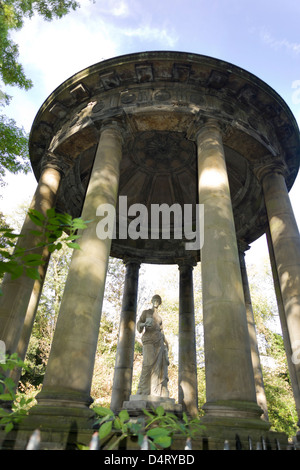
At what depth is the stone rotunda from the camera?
806 cm

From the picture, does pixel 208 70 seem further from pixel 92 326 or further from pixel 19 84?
pixel 92 326

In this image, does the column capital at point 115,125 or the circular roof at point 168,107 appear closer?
the column capital at point 115,125

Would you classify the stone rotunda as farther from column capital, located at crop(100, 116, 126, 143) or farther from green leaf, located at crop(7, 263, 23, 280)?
green leaf, located at crop(7, 263, 23, 280)

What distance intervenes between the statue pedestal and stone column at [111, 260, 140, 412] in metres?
5.33

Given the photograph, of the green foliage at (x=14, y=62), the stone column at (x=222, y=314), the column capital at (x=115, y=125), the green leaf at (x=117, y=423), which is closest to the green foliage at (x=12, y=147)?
the green foliage at (x=14, y=62)

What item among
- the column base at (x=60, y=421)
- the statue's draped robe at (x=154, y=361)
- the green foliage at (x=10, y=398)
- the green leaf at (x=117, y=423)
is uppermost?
the statue's draped robe at (x=154, y=361)

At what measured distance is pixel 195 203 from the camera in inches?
1002

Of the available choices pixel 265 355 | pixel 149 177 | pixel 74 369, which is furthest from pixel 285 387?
pixel 74 369

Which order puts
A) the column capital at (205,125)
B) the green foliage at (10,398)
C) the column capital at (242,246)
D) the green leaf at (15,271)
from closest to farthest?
the green leaf at (15,271) < the green foliage at (10,398) < the column capital at (205,125) < the column capital at (242,246)

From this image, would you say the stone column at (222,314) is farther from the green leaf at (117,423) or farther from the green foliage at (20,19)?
the green foliage at (20,19)

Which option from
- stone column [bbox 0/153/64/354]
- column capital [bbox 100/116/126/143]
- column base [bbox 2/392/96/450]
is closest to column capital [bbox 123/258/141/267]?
stone column [bbox 0/153/64/354]

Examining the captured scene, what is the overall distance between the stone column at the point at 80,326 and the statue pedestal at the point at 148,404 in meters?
4.33

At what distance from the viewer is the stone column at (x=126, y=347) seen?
59.6 feet

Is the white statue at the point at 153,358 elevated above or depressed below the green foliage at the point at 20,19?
below
